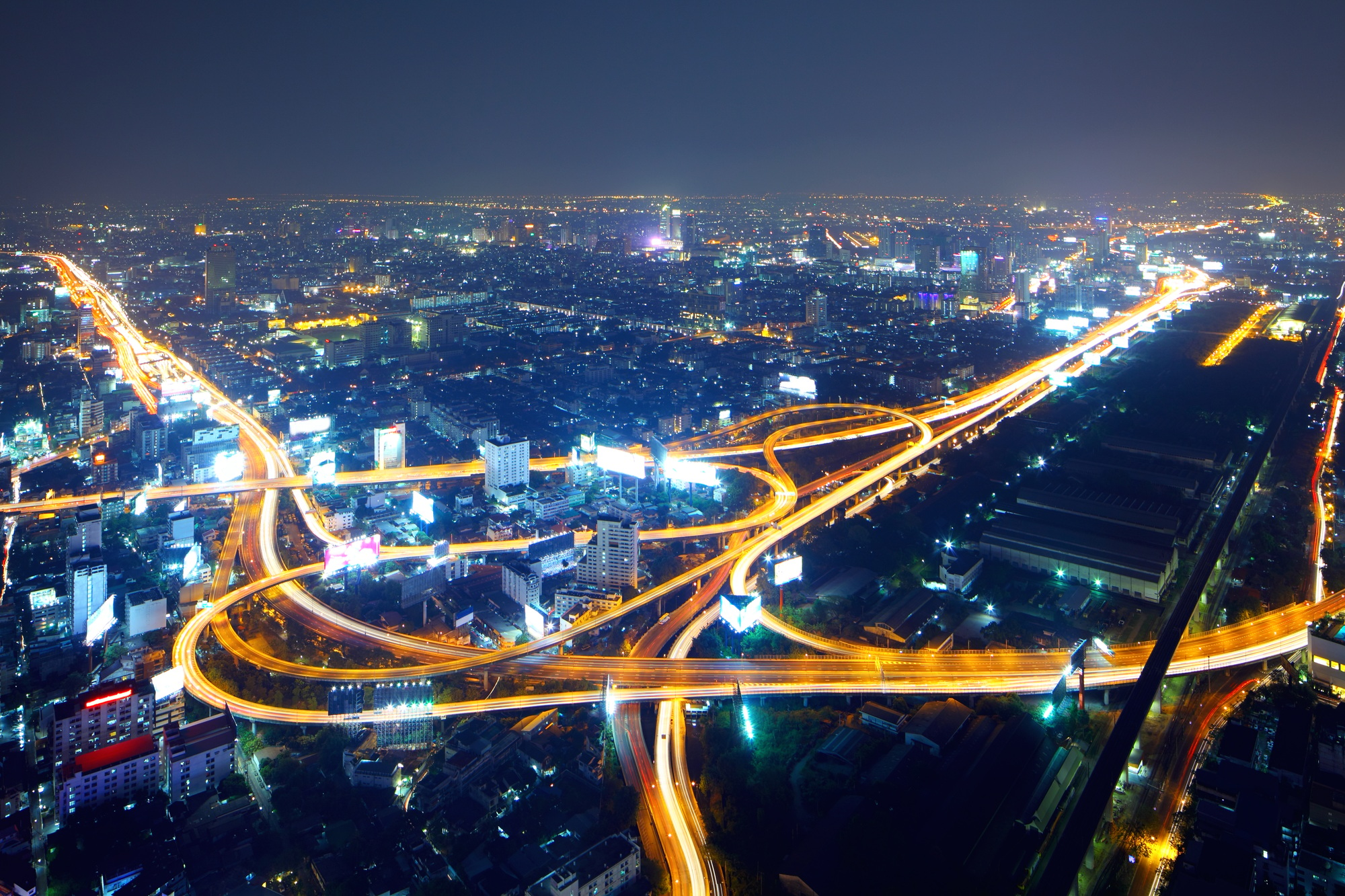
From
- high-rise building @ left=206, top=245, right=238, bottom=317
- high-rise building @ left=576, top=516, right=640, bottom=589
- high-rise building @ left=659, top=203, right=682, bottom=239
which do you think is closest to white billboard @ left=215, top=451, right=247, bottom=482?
high-rise building @ left=576, top=516, right=640, bottom=589

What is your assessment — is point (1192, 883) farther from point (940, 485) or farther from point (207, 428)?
point (207, 428)

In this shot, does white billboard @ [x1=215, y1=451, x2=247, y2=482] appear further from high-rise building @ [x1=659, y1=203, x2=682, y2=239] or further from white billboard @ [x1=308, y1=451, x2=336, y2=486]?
high-rise building @ [x1=659, y1=203, x2=682, y2=239]

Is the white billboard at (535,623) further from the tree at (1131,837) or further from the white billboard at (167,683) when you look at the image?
the tree at (1131,837)

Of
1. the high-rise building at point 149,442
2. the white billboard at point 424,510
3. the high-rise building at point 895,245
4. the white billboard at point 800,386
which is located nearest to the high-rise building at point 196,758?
the white billboard at point 424,510

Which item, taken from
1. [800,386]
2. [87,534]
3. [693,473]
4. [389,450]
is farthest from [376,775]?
[800,386]

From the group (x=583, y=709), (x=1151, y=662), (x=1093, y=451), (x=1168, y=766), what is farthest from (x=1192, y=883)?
(x=1093, y=451)

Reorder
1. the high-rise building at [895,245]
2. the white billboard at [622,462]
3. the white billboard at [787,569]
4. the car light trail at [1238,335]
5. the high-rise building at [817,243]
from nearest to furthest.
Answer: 1. the white billboard at [787,569]
2. the white billboard at [622,462]
3. the car light trail at [1238,335]
4. the high-rise building at [895,245]
5. the high-rise building at [817,243]

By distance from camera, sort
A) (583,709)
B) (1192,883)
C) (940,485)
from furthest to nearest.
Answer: (940,485), (583,709), (1192,883)

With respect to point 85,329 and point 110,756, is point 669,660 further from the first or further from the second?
point 85,329

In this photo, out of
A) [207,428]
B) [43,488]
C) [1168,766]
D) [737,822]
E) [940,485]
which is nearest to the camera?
[737,822]
